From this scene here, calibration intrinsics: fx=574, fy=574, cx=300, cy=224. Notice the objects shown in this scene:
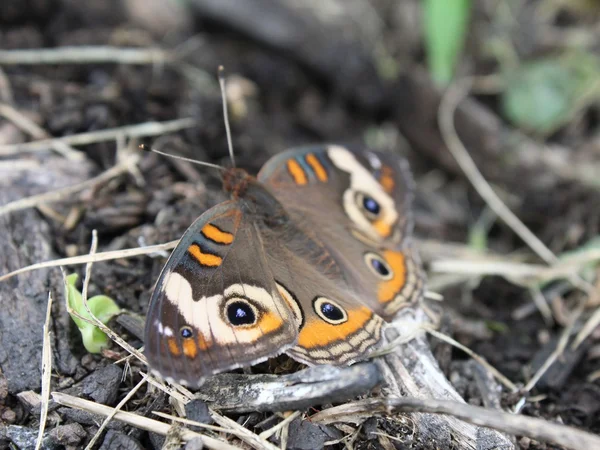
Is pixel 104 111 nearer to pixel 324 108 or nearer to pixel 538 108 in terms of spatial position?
pixel 324 108

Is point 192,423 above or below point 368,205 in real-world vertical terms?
below

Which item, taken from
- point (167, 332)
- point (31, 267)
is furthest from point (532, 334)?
point (31, 267)

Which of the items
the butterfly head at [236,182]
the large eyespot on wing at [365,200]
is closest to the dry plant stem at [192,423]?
the butterfly head at [236,182]

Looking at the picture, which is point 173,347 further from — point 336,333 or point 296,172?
point 296,172

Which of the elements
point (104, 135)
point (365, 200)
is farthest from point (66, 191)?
point (365, 200)

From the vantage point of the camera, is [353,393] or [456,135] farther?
[456,135]

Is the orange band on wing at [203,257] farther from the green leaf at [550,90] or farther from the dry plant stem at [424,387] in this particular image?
the green leaf at [550,90]

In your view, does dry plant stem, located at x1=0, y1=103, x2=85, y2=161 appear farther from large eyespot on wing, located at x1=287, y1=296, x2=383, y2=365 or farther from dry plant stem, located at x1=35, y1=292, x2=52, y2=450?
large eyespot on wing, located at x1=287, y1=296, x2=383, y2=365
